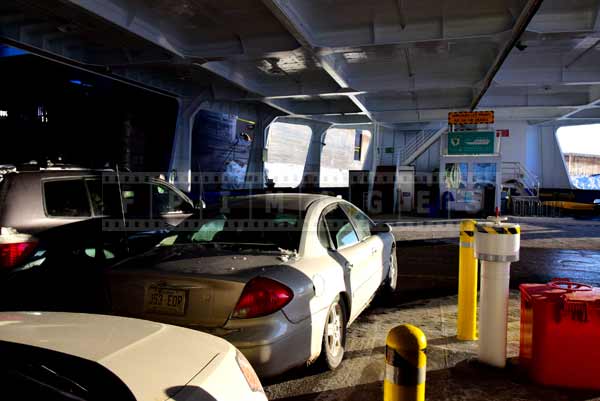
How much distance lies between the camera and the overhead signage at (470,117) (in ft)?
62.3

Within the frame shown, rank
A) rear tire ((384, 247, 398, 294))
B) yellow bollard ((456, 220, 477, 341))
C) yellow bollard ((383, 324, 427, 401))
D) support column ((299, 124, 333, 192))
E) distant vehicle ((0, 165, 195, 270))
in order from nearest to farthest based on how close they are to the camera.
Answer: yellow bollard ((383, 324, 427, 401))
distant vehicle ((0, 165, 195, 270))
yellow bollard ((456, 220, 477, 341))
rear tire ((384, 247, 398, 294))
support column ((299, 124, 333, 192))

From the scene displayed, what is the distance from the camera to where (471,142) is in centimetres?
1900

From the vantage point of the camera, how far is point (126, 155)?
48.0 ft

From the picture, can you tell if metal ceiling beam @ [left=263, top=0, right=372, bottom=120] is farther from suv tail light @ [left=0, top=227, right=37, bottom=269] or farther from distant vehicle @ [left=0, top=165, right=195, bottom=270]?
suv tail light @ [left=0, top=227, right=37, bottom=269]

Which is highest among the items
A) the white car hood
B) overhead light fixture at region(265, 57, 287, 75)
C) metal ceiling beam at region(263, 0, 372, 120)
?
overhead light fixture at region(265, 57, 287, 75)

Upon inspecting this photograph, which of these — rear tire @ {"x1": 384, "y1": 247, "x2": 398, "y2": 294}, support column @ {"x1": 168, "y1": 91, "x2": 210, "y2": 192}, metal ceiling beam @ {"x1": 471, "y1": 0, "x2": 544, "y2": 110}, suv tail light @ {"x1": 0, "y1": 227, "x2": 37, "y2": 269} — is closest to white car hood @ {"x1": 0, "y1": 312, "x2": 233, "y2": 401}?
suv tail light @ {"x1": 0, "y1": 227, "x2": 37, "y2": 269}

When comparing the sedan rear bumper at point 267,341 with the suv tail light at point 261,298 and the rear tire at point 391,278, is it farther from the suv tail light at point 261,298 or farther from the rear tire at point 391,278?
the rear tire at point 391,278

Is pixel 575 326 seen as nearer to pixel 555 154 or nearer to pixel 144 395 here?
pixel 144 395

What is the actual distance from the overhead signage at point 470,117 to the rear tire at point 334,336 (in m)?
17.6

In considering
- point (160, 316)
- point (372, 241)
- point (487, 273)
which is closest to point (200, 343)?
point (160, 316)

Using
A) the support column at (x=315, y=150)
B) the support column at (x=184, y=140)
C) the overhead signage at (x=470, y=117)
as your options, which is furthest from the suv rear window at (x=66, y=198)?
the support column at (x=315, y=150)

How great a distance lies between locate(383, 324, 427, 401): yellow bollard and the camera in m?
1.96

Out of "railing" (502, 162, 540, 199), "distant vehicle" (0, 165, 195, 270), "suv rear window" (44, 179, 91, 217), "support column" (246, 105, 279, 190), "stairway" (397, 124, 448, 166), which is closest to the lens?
"distant vehicle" (0, 165, 195, 270)

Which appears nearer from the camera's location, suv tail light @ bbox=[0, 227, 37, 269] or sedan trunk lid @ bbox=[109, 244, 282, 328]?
sedan trunk lid @ bbox=[109, 244, 282, 328]
